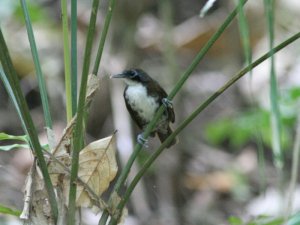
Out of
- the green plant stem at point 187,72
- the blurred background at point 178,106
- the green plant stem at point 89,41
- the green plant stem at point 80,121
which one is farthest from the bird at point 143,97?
the green plant stem at point 89,41

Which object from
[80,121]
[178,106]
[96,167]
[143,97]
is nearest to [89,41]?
[80,121]

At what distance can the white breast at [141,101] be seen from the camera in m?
3.87

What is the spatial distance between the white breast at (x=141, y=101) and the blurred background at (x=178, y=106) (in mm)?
1608

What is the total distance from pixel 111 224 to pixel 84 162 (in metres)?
0.19

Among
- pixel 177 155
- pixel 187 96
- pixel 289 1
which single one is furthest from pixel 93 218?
pixel 289 1

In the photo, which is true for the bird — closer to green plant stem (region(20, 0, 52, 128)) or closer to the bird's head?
the bird's head

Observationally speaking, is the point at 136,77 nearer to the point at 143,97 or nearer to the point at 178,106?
the point at 143,97

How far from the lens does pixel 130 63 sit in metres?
6.40

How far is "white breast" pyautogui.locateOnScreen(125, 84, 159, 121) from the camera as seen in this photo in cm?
387

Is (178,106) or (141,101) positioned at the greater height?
(178,106)

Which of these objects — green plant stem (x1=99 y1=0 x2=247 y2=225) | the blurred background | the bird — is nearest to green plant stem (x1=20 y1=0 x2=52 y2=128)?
green plant stem (x1=99 y1=0 x2=247 y2=225)

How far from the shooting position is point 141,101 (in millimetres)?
3887

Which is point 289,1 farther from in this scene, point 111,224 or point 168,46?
point 111,224

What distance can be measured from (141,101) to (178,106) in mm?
2462
